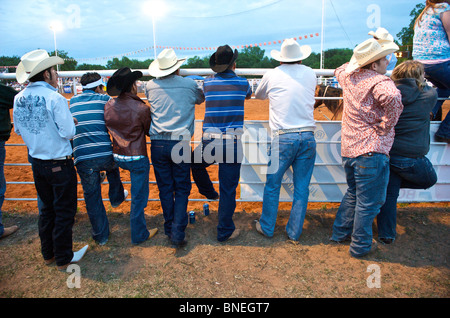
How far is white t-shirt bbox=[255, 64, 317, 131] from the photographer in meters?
3.14

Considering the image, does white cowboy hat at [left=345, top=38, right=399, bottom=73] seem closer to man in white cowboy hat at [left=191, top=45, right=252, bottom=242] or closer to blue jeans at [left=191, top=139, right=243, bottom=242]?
man in white cowboy hat at [left=191, top=45, right=252, bottom=242]

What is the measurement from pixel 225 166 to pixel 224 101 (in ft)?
2.21

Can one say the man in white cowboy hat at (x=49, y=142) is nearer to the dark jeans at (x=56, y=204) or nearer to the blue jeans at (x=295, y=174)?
the dark jeans at (x=56, y=204)

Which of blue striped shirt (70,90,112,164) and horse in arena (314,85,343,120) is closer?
blue striped shirt (70,90,112,164)

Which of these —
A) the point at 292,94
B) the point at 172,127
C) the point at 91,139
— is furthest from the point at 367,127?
the point at 91,139

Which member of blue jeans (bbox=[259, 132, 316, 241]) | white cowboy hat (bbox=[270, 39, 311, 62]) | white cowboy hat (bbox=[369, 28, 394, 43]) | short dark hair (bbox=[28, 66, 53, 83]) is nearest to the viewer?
short dark hair (bbox=[28, 66, 53, 83])

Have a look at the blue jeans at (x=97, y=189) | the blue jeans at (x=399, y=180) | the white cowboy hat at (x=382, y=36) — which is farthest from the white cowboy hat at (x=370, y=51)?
the blue jeans at (x=97, y=189)

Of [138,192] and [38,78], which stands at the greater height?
[38,78]

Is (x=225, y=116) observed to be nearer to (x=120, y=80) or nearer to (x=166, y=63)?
(x=166, y=63)

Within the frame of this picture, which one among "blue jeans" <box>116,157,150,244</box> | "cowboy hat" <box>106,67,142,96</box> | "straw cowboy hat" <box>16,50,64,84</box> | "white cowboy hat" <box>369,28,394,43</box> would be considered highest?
"white cowboy hat" <box>369,28,394,43</box>

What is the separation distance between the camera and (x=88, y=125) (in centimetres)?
315

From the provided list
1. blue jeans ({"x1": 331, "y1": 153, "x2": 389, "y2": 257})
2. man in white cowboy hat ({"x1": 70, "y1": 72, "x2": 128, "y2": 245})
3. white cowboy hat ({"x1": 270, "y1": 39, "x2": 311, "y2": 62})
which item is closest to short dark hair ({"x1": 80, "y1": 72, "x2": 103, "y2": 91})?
man in white cowboy hat ({"x1": 70, "y1": 72, "x2": 128, "y2": 245})
